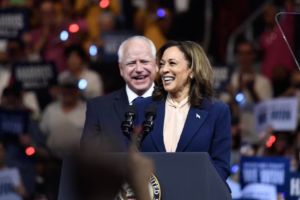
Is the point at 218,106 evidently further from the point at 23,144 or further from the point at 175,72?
the point at 23,144

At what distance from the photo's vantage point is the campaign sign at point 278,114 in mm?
7770

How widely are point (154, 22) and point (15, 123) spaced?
2.73 m

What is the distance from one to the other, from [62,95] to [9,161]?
3.20 feet

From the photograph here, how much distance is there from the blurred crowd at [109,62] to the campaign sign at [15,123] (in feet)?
0.23

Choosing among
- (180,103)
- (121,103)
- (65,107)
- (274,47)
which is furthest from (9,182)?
(274,47)

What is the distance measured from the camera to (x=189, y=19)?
34.4 feet

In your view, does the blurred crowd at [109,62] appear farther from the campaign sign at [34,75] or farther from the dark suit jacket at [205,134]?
the dark suit jacket at [205,134]

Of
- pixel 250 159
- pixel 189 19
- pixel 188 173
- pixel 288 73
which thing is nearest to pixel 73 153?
pixel 188 173

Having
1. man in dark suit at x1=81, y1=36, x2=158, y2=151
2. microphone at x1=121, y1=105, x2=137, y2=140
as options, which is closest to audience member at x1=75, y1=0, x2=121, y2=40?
man in dark suit at x1=81, y1=36, x2=158, y2=151

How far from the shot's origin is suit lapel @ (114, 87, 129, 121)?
4.70 metres

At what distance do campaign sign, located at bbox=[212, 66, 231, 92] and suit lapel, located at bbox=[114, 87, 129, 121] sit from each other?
3791mm

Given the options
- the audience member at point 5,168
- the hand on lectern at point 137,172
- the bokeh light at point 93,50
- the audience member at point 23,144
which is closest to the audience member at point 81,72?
the bokeh light at point 93,50

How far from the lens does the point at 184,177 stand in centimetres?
302

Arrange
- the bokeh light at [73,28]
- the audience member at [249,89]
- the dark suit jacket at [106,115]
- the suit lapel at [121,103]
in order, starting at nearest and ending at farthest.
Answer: the dark suit jacket at [106,115], the suit lapel at [121,103], the audience member at [249,89], the bokeh light at [73,28]
